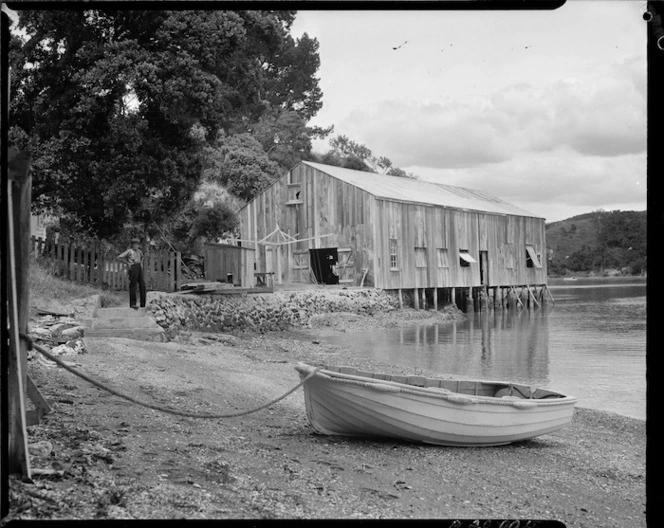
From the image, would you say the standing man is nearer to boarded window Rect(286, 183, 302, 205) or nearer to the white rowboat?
the white rowboat

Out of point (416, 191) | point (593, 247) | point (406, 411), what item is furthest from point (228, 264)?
point (593, 247)

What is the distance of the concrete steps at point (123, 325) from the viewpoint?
14695mm

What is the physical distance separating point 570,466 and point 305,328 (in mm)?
20444

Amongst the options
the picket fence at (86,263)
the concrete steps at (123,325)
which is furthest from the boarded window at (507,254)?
Result: the concrete steps at (123,325)

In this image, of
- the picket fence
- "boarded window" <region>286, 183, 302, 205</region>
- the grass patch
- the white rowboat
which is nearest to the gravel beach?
the white rowboat

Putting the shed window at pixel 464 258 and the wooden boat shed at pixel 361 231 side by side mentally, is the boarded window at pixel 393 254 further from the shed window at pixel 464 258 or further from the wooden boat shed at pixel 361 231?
the shed window at pixel 464 258

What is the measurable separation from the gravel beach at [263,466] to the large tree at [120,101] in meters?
5.03

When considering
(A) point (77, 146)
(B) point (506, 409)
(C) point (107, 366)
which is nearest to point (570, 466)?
(B) point (506, 409)

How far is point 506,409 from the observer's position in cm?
865

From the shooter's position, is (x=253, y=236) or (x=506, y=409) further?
(x=253, y=236)

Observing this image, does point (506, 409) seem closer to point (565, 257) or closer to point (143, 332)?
point (143, 332)

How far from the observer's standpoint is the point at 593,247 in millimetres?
69312

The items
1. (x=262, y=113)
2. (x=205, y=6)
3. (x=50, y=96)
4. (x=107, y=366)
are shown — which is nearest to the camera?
(x=205, y=6)

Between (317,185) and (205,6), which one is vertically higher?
(317,185)
